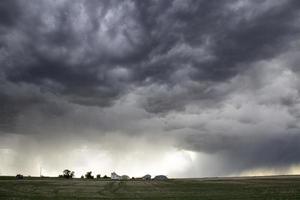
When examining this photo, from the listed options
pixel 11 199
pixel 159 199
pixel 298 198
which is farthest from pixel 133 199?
pixel 298 198

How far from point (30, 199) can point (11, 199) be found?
11.5ft

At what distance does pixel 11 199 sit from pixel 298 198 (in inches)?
2077

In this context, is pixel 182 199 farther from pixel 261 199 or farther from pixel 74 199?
pixel 74 199

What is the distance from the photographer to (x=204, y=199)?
238 feet

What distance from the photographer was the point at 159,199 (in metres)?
75.8

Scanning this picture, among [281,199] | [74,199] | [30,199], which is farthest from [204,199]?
[30,199]

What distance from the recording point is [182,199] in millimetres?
73875

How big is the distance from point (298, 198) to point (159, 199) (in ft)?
82.8

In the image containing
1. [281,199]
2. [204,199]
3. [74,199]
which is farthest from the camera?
[74,199]

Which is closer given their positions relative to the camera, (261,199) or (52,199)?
(261,199)

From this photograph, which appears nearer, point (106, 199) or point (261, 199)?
point (261, 199)

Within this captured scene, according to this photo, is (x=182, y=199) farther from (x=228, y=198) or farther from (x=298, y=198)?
(x=298, y=198)

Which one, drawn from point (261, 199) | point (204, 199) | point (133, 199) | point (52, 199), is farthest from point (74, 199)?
point (261, 199)

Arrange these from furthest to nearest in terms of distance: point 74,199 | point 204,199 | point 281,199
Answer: point 74,199 < point 204,199 < point 281,199
